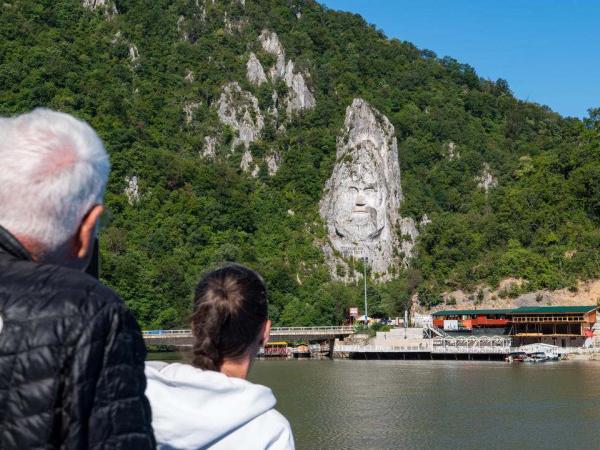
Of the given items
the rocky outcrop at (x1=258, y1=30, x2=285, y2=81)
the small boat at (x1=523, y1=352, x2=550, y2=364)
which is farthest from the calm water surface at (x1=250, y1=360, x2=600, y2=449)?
the rocky outcrop at (x1=258, y1=30, x2=285, y2=81)

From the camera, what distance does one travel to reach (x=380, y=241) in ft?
339

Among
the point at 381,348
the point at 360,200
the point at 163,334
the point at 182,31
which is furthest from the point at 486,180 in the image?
the point at 163,334

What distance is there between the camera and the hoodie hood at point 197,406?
284cm

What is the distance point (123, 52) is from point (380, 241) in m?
44.8

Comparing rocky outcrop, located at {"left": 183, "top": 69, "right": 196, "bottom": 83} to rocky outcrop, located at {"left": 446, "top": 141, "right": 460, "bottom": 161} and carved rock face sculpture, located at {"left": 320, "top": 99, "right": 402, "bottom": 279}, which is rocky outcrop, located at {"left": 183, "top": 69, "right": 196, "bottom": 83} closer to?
carved rock face sculpture, located at {"left": 320, "top": 99, "right": 402, "bottom": 279}

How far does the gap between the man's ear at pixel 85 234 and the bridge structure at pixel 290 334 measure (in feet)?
199

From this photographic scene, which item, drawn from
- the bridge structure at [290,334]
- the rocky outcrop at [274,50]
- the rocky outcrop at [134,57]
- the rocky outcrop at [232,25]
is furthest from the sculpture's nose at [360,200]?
the rocky outcrop at [134,57]

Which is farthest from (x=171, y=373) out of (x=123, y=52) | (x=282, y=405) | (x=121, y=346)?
(x=123, y=52)

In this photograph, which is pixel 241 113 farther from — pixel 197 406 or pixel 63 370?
pixel 63 370

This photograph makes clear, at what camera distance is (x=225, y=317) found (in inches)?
123

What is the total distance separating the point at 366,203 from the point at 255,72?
27.2 m

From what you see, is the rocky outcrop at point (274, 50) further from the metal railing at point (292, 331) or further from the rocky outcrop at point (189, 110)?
the metal railing at point (292, 331)

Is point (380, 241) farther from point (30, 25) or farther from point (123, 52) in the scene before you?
point (30, 25)

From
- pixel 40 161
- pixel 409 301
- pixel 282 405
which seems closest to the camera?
pixel 40 161
